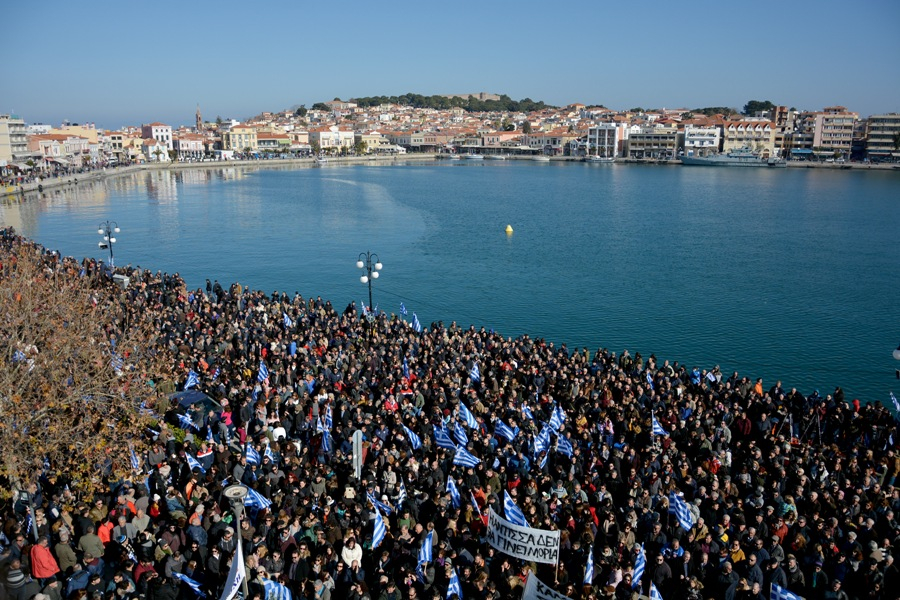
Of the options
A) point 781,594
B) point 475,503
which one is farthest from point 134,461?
point 781,594

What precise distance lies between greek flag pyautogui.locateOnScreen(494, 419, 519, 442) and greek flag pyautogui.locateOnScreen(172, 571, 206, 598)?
16.7ft

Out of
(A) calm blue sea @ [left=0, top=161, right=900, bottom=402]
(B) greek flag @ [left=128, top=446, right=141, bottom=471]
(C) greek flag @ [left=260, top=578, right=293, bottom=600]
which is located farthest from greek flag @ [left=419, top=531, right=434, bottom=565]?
(A) calm blue sea @ [left=0, top=161, right=900, bottom=402]

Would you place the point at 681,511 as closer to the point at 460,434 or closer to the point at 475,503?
the point at 475,503

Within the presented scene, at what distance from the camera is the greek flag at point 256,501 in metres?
8.27

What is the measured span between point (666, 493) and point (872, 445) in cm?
509

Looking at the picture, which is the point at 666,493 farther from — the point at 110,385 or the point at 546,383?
the point at 110,385

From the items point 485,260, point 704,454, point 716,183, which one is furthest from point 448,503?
point 716,183

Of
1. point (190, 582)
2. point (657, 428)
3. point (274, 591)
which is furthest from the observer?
point (657, 428)

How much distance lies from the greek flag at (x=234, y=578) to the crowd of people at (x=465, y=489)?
35cm

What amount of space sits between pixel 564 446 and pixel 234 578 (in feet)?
17.1

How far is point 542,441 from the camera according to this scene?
1031 centimetres

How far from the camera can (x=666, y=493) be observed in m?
8.66

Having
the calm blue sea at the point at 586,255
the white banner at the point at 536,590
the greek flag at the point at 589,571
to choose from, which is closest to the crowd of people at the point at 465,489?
the greek flag at the point at 589,571

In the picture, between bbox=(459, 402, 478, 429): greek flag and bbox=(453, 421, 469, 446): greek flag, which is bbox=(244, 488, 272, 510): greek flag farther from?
bbox=(459, 402, 478, 429): greek flag
